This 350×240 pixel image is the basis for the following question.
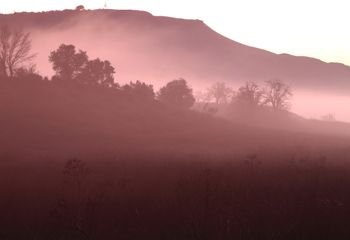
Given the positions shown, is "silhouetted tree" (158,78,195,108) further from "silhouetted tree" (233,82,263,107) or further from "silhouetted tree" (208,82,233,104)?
"silhouetted tree" (208,82,233,104)

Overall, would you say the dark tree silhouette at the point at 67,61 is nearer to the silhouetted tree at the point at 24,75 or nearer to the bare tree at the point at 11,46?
the silhouetted tree at the point at 24,75

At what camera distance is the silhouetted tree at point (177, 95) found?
91.3 metres

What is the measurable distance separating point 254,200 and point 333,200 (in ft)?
7.04

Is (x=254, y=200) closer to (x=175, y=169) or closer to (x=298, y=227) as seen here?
(x=298, y=227)

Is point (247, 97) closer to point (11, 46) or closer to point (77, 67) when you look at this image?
point (77, 67)

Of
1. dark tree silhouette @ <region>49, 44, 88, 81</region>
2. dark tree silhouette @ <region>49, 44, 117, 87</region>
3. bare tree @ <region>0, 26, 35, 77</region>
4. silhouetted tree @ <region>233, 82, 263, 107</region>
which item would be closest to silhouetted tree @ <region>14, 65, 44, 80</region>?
bare tree @ <region>0, 26, 35, 77</region>

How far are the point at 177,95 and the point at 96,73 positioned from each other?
20059 mm

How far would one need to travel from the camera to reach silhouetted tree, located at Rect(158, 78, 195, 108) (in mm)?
91312

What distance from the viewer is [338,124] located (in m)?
141

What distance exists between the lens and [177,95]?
302 feet

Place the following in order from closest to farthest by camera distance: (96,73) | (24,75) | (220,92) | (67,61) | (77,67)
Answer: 1. (24,75)
2. (67,61)
3. (77,67)
4. (96,73)
5. (220,92)

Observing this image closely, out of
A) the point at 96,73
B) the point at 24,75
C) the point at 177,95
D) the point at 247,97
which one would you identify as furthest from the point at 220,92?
the point at 24,75

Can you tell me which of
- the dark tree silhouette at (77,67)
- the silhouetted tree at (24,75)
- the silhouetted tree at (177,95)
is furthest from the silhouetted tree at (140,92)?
the silhouetted tree at (24,75)

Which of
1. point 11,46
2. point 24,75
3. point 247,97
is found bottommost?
→ point 247,97
